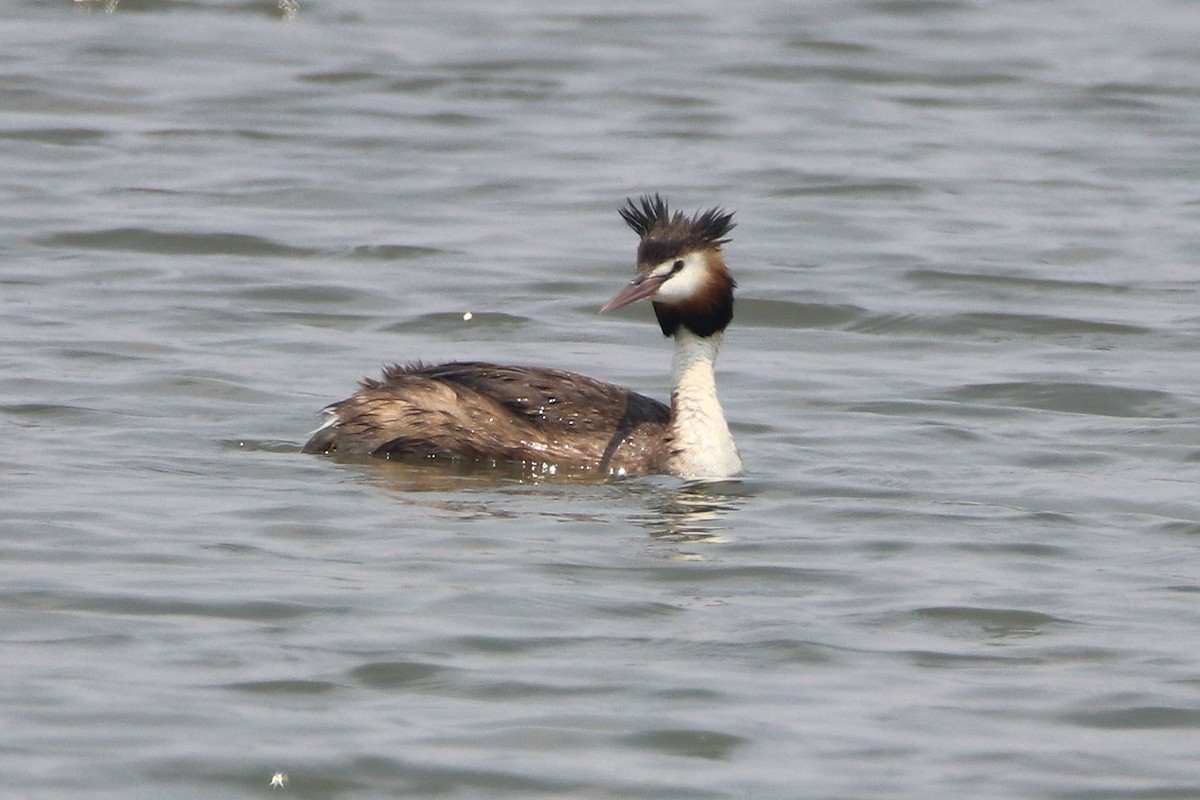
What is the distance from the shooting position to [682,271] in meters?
11.0

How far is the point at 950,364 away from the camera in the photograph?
13.9m

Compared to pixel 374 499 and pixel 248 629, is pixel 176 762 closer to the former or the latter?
pixel 248 629

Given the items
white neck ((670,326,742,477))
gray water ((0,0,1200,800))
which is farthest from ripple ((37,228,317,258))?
white neck ((670,326,742,477))

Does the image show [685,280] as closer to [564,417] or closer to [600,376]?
[564,417]

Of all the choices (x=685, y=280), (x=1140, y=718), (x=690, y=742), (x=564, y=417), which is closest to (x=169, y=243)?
(x=564, y=417)

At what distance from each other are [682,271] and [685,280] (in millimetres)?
61

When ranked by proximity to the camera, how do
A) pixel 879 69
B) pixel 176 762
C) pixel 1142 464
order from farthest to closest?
pixel 879 69, pixel 1142 464, pixel 176 762

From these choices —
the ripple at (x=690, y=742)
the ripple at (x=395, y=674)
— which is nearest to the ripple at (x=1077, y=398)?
the ripple at (x=395, y=674)

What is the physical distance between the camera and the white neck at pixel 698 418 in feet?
36.3

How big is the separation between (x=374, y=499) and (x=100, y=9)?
1444 centimetres

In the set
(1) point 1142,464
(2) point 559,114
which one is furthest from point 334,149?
(1) point 1142,464

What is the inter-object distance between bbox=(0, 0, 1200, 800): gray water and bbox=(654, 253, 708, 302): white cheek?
2.66 ft

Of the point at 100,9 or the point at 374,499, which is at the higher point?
the point at 100,9

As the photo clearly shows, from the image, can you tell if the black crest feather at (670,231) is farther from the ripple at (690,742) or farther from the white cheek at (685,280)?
the ripple at (690,742)
